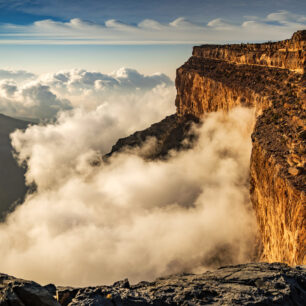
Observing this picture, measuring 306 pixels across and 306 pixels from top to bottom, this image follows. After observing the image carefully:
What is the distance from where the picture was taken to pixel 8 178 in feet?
478

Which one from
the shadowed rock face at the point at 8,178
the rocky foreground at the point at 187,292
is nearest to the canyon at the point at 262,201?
the rocky foreground at the point at 187,292

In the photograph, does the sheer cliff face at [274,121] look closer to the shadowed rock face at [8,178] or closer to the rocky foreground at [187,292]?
the rocky foreground at [187,292]

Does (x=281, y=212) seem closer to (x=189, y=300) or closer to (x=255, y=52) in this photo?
(x=189, y=300)

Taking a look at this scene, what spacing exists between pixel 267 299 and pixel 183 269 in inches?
1186

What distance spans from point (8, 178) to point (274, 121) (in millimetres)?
146970

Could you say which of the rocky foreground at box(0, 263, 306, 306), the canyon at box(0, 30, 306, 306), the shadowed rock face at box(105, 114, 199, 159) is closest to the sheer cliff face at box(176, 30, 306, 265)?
the canyon at box(0, 30, 306, 306)

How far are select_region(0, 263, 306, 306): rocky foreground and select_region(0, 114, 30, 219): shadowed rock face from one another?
402ft

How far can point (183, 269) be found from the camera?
125 ft

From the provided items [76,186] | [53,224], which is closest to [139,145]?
[76,186]

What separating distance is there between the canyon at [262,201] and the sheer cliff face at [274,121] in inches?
2.4

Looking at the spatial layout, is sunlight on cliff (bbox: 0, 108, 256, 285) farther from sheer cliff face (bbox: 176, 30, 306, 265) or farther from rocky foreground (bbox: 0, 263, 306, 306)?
rocky foreground (bbox: 0, 263, 306, 306)

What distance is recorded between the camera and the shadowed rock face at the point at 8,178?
425 ft

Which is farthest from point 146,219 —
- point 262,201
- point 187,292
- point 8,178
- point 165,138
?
point 8,178

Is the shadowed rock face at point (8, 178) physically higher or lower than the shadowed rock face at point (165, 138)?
lower
